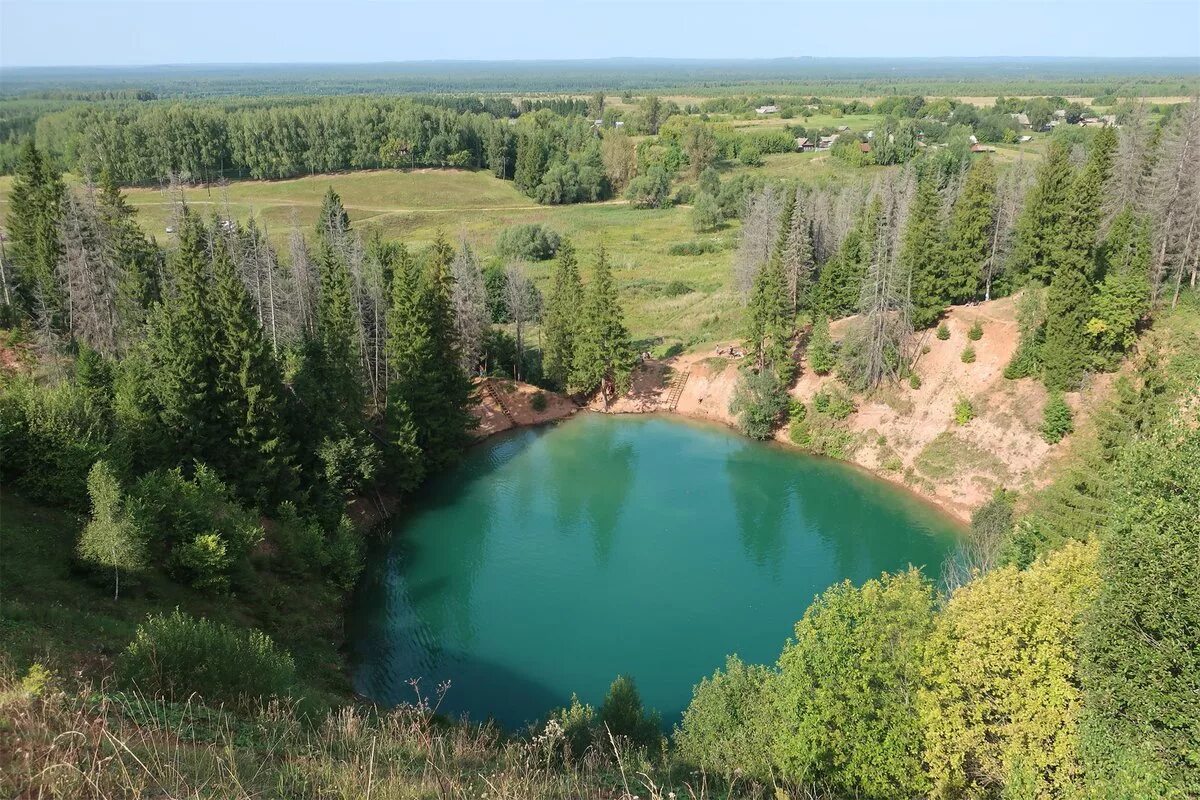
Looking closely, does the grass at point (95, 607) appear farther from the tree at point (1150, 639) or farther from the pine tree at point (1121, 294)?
the pine tree at point (1121, 294)

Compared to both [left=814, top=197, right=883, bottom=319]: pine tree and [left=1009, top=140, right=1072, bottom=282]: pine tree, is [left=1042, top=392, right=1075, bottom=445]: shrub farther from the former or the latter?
[left=814, top=197, right=883, bottom=319]: pine tree

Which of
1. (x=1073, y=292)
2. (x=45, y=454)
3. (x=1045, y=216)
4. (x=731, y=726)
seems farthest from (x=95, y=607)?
(x=1045, y=216)

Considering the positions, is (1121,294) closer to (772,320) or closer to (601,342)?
(772,320)

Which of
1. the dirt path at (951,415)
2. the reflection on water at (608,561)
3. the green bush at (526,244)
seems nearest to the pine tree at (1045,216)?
the dirt path at (951,415)

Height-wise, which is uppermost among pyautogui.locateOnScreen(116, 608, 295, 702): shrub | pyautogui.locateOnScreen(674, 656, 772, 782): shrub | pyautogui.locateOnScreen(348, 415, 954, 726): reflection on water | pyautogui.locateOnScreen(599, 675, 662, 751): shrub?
pyautogui.locateOnScreen(116, 608, 295, 702): shrub

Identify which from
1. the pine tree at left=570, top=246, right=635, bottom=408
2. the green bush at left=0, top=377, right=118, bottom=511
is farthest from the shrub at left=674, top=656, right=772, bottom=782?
the pine tree at left=570, top=246, right=635, bottom=408

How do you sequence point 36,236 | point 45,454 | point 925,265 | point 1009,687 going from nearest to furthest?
1. point 1009,687
2. point 45,454
3. point 36,236
4. point 925,265
